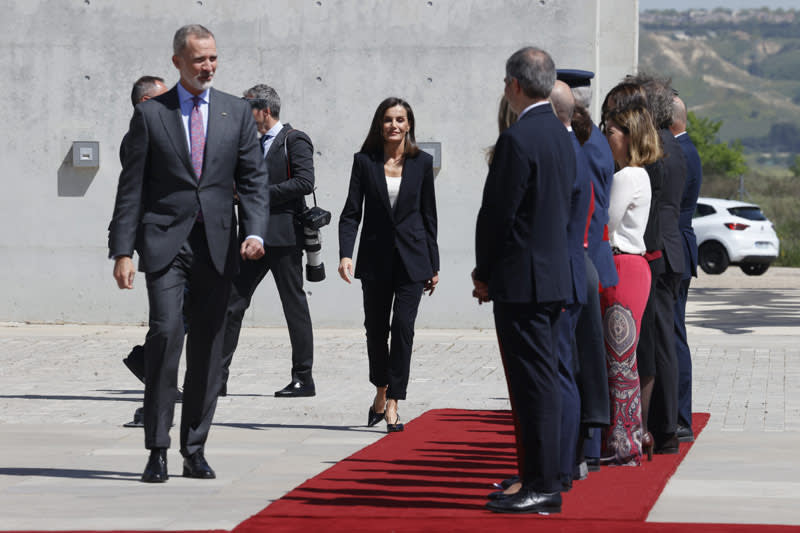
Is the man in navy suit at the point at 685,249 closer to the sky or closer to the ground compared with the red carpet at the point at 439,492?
closer to the sky

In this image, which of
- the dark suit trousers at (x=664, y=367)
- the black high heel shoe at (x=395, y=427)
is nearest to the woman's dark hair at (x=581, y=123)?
the dark suit trousers at (x=664, y=367)

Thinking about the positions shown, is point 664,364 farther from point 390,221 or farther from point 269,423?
point 269,423

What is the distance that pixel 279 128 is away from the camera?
9883mm

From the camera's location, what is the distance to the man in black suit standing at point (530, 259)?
5.82 m

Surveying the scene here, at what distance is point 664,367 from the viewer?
775 cm

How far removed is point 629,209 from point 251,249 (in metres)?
1.79

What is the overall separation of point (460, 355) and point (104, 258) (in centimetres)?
436

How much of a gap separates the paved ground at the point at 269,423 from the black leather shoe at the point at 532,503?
42 cm

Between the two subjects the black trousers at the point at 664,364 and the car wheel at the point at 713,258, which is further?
the car wheel at the point at 713,258

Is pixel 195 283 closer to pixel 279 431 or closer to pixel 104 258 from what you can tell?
pixel 279 431

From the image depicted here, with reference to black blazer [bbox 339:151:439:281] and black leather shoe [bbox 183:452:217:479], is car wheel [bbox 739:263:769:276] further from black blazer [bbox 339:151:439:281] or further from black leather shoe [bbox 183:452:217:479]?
black leather shoe [bbox 183:452:217:479]

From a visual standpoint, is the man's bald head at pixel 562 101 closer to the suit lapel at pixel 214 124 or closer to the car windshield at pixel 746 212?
the suit lapel at pixel 214 124

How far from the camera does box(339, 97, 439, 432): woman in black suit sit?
28.4ft

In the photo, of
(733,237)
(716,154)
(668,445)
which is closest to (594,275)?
(668,445)
